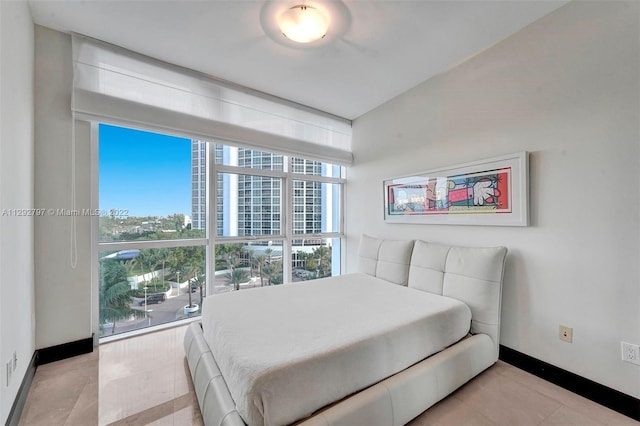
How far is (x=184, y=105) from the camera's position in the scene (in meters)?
2.57

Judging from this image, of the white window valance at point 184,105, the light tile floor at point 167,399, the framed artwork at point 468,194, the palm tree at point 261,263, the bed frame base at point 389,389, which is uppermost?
the white window valance at point 184,105

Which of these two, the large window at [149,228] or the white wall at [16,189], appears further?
the large window at [149,228]

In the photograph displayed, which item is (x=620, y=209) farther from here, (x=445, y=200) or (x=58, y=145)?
(x=58, y=145)

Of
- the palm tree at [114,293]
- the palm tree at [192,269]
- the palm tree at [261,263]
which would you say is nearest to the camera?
the palm tree at [114,293]

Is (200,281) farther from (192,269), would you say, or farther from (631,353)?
(631,353)

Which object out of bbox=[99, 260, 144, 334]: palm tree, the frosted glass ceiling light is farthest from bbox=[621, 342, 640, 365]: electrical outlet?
bbox=[99, 260, 144, 334]: palm tree

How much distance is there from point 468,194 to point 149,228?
3152mm

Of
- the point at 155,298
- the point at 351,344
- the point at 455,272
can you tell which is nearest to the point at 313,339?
the point at 351,344

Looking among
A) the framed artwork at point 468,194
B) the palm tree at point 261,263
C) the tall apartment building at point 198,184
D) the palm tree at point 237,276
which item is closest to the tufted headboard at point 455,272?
the framed artwork at point 468,194

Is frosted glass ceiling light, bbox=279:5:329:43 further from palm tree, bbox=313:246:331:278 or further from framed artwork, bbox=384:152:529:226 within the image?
palm tree, bbox=313:246:331:278

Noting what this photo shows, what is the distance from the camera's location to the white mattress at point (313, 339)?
1149mm

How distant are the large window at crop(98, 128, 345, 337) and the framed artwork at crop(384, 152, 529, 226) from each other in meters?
1.30

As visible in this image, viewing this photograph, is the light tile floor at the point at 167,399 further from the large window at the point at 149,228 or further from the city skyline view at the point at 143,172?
the city skyline view at the point at 143,172

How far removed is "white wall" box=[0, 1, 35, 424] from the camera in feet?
4.44
